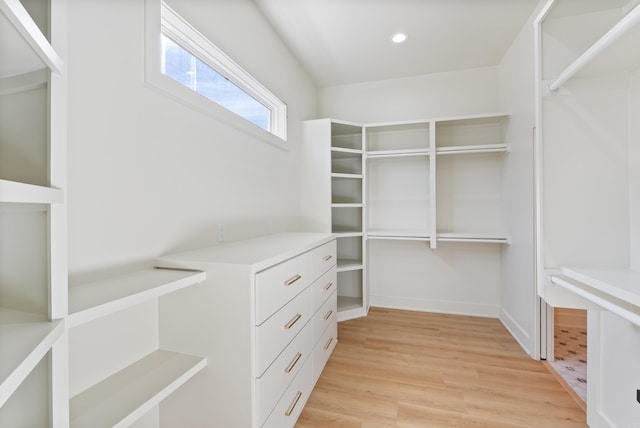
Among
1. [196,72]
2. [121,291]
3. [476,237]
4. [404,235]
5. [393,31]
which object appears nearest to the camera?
[121,291]

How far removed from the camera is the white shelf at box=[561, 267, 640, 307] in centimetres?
91

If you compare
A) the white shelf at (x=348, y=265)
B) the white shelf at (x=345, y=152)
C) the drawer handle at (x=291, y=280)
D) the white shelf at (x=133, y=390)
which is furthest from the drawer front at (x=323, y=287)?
the white shelf at (x=345, y=152)

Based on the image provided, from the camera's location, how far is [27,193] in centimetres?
43

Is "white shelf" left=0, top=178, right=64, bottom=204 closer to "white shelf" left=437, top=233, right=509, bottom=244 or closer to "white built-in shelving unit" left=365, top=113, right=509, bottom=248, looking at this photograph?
"white built-in shelving unit" left=365, top=113, right=509, bottom=248

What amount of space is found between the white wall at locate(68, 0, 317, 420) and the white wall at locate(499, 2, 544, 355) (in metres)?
2.43

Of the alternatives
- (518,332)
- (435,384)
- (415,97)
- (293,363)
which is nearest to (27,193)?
(293,363)

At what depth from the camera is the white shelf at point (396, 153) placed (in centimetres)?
298

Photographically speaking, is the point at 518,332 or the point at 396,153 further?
the point at 396,153

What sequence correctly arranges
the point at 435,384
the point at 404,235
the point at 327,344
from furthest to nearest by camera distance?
the point at 404,235, the point at 327,344, the point at 435,384

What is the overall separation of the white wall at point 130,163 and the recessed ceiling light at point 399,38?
4.89ft

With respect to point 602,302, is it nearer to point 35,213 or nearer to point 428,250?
point 35,213

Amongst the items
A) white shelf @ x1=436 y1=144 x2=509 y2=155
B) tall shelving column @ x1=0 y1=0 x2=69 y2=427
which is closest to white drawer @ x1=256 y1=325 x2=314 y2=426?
tall shelving column @ x1=0 y1=0 x2=69 y2=427

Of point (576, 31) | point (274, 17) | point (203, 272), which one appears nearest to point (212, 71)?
point (274, 17)

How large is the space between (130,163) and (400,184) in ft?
9.38
